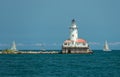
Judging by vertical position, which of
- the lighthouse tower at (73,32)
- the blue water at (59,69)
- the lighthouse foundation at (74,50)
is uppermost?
the lighthouse tower at (73,32)

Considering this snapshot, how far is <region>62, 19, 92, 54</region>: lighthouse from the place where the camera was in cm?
16238

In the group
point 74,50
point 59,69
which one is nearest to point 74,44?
point 74,50

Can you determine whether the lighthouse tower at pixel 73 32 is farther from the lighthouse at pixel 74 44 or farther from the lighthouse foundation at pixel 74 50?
the lighthouse foundation at pixel 74 50

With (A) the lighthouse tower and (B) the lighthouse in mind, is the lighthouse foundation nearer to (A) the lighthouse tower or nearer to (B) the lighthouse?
(B) the lighthouse

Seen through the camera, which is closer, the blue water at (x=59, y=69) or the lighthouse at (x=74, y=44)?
the blue water at (x=59, y=69)

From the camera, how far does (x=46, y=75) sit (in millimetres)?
65125

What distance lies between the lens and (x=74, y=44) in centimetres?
16162

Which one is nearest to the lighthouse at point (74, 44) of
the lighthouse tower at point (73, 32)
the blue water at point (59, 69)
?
the lighthouse tower at point (73, 32)

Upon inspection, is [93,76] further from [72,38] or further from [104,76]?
[72,38]

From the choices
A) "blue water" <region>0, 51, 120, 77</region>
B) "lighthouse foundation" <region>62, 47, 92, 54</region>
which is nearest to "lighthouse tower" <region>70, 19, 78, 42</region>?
"lighthouse foundation" <region>62, 47, 92, 54</region>

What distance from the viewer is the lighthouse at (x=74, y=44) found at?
162 metres

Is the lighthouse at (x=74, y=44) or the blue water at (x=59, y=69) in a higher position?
the lighthouse at (x=74, y=44)

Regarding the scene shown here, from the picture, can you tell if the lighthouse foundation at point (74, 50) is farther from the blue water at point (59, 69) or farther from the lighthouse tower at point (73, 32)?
the blue water at point (59, 69)

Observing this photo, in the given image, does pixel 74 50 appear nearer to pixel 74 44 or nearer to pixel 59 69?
pixel 74 44
